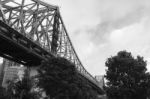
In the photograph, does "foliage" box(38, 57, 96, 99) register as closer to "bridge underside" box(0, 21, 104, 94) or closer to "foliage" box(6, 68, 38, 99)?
"foliage" box(6, 68, 38, 99)

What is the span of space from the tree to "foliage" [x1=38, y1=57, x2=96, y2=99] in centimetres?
376

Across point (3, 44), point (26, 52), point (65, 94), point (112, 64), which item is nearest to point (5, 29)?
point (3, 44)

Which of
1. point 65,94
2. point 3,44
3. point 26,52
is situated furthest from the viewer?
point 26,52

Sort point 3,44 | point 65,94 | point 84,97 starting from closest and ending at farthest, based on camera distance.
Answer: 1. point 65,94
2. point 84,97
3. point 3,44

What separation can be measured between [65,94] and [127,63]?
9.33 metres

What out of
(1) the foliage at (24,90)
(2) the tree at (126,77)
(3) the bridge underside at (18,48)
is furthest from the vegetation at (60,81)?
(3) the bridge underside at (18,48)

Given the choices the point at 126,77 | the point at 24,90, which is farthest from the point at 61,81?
the point at 24,90

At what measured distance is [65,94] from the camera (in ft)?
88.1

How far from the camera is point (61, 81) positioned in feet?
89.8

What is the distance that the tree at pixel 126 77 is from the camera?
94.7 feet

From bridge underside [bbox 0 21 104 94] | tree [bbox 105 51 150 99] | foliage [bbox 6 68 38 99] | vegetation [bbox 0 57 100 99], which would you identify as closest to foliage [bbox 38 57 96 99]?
vegetation [bbox 0 57 100 99]

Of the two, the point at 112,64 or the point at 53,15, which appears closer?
the point at 112,64

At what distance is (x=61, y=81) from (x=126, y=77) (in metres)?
8.25

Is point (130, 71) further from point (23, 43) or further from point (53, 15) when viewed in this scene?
A: point (53, 15)
